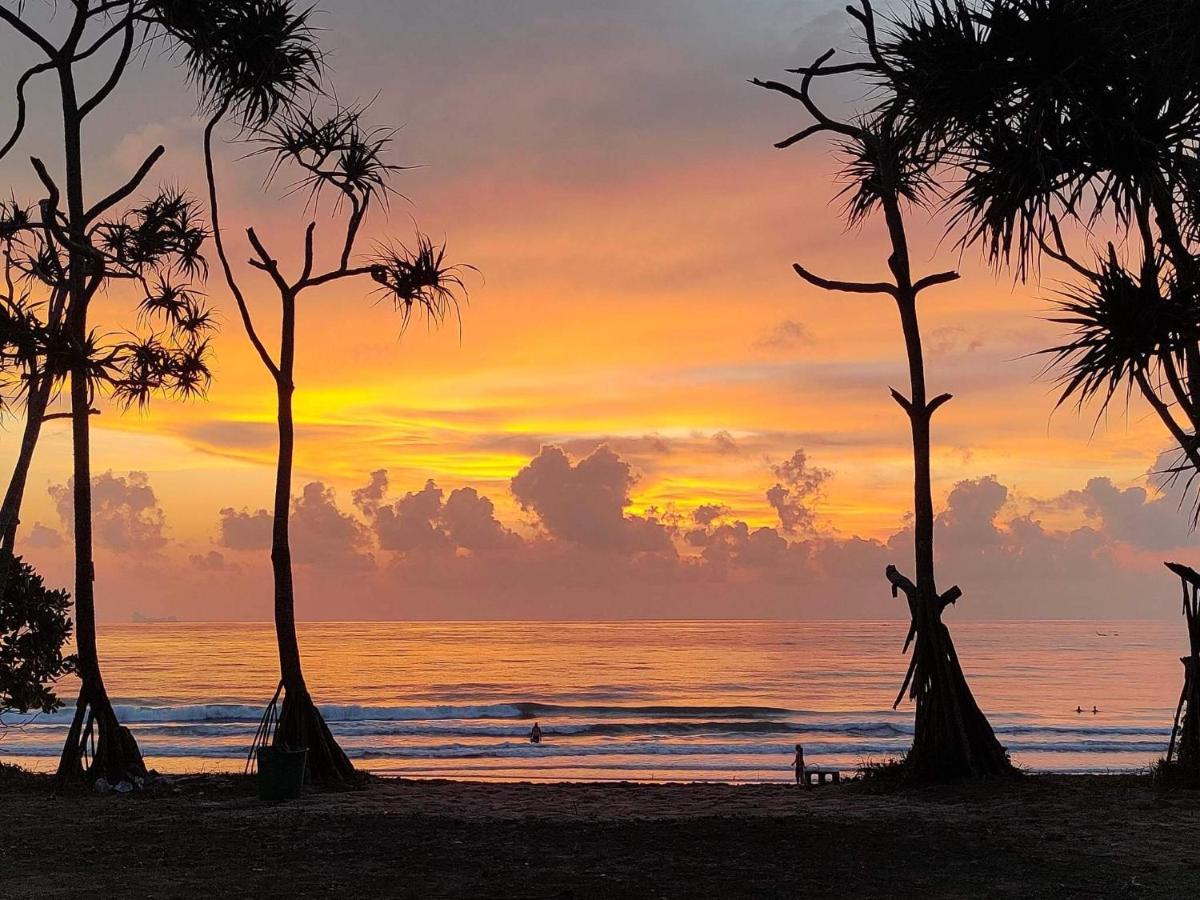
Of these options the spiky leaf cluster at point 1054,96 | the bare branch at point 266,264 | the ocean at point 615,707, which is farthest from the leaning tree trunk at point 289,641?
the ocean at point 615,707

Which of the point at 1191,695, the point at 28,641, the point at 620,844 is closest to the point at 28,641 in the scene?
the point at 28,641

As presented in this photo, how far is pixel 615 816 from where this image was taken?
8.56m

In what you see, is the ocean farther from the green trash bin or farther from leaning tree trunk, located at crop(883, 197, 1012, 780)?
leaning tree trunk, located at crop(883, 197, 1012, 780)

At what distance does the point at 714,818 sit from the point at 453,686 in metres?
37.9

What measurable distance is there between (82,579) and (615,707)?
28.1 metres

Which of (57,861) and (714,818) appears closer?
(57,861)

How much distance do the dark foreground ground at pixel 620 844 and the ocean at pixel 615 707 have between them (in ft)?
37.1

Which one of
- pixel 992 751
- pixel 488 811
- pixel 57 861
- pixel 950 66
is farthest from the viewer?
pixel 992 751

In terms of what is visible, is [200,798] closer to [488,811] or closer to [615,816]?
[488,811]

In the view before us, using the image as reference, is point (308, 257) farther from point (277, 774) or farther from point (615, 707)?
point (615, 707)

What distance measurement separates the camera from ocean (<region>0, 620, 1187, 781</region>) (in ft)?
79.5

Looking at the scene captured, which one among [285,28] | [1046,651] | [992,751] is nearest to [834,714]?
[992,751]

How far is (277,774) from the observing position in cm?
954

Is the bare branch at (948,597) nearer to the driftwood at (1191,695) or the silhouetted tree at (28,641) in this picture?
the driftwood at (1191,695)
